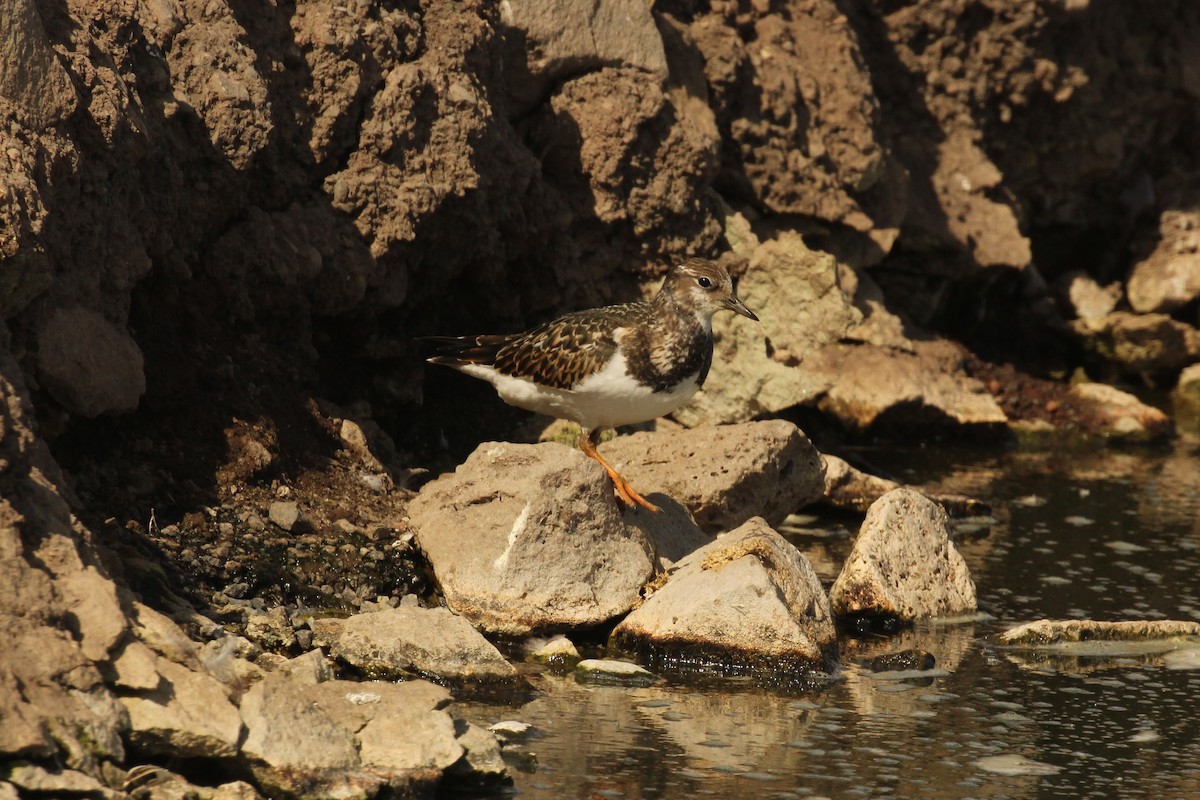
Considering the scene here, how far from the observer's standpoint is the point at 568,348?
29.7 feet

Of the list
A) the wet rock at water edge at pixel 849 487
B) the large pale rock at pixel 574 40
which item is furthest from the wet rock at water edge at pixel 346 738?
the large pale rock at pixel 574 40

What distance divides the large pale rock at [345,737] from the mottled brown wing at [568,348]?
A: 3.19 meters

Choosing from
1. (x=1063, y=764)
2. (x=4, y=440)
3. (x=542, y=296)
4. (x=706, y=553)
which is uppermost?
(x=542, y=296)

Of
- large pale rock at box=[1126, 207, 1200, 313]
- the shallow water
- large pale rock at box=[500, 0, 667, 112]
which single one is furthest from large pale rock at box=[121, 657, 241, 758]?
large pale rock at box=[1126, 207, 1200, 313]

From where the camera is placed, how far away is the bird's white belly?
8.86 m

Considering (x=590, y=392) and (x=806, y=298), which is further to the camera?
(x=806, y=298)

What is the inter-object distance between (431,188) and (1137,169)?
1162 cm

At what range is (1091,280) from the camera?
18.6 m

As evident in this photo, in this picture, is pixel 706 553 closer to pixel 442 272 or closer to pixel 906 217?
pixel 442 272

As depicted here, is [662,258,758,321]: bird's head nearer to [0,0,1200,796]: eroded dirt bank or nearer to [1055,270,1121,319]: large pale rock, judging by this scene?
[0,0,1200,796]: eroded dirt bank

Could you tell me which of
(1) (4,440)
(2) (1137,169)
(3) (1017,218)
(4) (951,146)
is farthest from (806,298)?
(1) (4,440)

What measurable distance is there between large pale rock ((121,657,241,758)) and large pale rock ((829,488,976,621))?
4154 millimetres

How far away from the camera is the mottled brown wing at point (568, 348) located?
8945mm

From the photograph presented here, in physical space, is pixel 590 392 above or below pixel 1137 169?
below
